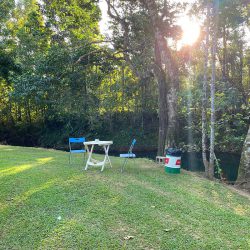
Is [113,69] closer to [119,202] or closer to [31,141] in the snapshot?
[119,202]

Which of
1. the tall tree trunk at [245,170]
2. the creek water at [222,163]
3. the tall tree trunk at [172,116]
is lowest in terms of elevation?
the creek water at [222,163]

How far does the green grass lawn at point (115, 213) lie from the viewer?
277 centimetres

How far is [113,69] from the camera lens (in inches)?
468

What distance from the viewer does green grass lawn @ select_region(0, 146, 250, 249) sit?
277cm

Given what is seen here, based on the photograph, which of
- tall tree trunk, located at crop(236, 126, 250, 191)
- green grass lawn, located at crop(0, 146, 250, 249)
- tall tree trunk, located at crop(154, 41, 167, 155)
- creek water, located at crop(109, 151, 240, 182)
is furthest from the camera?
creek water, located at crop(109, 151, 240, 182)

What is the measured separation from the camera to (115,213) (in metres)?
3.36

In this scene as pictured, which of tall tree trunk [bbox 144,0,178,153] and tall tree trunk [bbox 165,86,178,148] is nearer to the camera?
tall tree trunk [bbox 165,86,178,148]

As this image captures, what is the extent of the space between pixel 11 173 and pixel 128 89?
9812 millimetres

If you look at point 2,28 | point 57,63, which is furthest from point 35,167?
point 2,28

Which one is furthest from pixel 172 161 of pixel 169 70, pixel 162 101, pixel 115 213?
pixel 169 70

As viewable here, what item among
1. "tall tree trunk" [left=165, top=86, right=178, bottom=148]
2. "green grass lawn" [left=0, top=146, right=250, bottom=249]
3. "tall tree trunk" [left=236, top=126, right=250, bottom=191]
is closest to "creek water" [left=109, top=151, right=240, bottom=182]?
"tall tree trunk" [left=165, top=86, right=178, bottom=148]

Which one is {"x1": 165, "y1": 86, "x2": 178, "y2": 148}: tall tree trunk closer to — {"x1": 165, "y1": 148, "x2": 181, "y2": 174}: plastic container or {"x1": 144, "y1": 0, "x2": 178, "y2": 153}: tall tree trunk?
{"x1": 144, "y1": 0, "x2": 178, "y2": 153}: tall tree trunk

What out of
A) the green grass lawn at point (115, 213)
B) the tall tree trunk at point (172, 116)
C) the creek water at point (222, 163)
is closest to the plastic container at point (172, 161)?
the green grass lawn at point (115, 213)

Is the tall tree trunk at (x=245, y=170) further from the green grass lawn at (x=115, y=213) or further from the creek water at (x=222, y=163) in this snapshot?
the creek water at (x=222, y=163)
